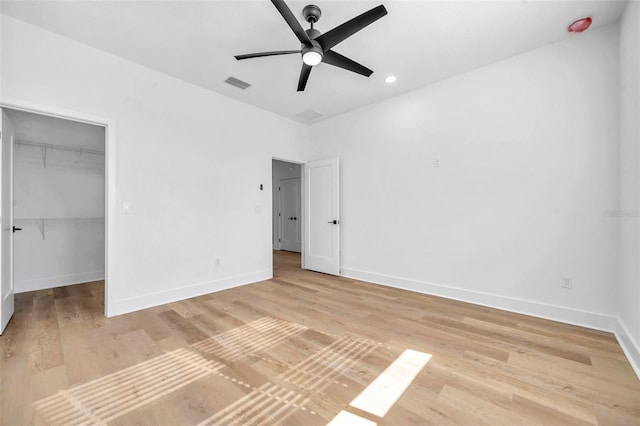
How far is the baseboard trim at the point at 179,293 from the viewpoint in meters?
3.05

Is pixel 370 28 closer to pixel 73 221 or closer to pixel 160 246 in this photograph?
pixel 160 246

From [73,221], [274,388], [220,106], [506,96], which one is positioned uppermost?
[220,106]

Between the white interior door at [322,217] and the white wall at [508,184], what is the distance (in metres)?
0.63

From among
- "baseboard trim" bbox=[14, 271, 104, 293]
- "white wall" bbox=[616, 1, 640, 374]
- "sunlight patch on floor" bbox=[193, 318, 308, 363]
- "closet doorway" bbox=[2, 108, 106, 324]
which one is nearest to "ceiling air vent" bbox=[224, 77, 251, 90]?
"closet doorway" bbox=[2, 108, 106, 324]

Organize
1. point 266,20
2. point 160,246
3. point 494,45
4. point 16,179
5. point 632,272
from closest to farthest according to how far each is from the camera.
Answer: point 632,272
point 266,20
point 494,45
point 160,246
point 16,179

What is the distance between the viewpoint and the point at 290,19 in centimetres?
194

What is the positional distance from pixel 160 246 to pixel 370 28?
11.5 ft

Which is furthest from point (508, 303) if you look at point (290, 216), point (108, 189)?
point (290, 216)

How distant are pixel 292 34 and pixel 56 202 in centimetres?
464

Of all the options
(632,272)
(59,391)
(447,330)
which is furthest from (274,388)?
(632,272)

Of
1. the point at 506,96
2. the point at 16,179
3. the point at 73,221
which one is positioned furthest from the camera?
the point at 73,221

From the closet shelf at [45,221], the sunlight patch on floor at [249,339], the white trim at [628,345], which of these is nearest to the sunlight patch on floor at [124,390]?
the sunlight patch on floor at [249,339]

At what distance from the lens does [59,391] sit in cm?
173

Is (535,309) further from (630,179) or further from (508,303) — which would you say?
(630,179)
